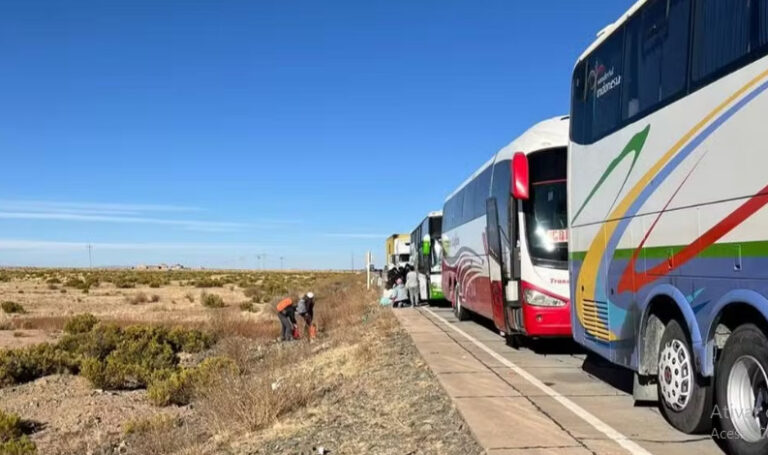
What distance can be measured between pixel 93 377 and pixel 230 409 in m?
9.86

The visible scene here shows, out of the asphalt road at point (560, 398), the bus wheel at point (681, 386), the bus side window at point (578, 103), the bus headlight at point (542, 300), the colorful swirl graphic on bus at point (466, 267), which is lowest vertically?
the asphalt road at point (560, 398)

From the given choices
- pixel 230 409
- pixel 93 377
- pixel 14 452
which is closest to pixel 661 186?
pixel 230 409

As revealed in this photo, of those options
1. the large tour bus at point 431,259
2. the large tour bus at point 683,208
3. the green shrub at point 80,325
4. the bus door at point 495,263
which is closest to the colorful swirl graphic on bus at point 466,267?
the bus door at point 495,263

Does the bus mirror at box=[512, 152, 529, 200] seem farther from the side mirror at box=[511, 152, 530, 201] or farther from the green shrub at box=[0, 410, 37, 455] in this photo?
the green shrub at box=[0, 410, 37, 455]

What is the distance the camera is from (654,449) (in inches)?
244

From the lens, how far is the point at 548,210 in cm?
1230

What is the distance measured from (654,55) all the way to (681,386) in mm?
3052

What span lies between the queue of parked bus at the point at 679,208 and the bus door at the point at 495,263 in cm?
429

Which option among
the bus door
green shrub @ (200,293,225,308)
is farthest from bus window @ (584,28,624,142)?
green shrub @ (200,293,225,308)

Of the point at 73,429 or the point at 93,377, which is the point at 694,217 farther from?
the point at 93,377

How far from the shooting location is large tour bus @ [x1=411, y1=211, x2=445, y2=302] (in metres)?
29.0

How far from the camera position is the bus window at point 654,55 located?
6.09 metres

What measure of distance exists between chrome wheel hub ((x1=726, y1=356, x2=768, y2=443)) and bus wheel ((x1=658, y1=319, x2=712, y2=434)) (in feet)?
2.26

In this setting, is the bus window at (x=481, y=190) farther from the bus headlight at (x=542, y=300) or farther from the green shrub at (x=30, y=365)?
the green shrub at (x=30, y=365)
